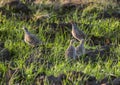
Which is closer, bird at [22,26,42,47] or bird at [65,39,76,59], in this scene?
bird at [65,39,76,59]

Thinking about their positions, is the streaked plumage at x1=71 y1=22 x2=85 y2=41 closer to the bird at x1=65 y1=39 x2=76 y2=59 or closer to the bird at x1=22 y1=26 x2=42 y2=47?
the bird at x1=22 y1=26 x2=42 y2=47

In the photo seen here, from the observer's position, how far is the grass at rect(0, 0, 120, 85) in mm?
8250

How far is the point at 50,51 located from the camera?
9.79m

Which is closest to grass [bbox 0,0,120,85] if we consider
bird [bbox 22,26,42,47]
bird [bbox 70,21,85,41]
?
bird [bbox 22,26,42,47]

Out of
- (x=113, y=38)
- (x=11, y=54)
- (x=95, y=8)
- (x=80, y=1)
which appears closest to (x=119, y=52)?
(x=113, y=38)

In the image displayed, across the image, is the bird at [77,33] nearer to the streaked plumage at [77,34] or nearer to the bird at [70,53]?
the streaked plumage at [77,34]

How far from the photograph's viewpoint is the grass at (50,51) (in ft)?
27.1

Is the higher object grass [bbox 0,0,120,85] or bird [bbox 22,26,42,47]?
bird [bbox 22,26,42,47]

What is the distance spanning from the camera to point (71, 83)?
7605mm

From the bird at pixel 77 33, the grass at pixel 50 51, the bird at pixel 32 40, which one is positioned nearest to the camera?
the grass at pixel 50 51

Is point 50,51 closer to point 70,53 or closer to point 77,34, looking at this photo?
point 70,53

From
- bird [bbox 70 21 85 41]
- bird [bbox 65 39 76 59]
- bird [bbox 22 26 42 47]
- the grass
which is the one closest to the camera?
the grass

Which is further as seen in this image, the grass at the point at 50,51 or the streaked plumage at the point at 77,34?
the streaked plumage at the point at 77,34

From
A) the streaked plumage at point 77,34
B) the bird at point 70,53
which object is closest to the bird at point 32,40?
the bird at point 70,53
